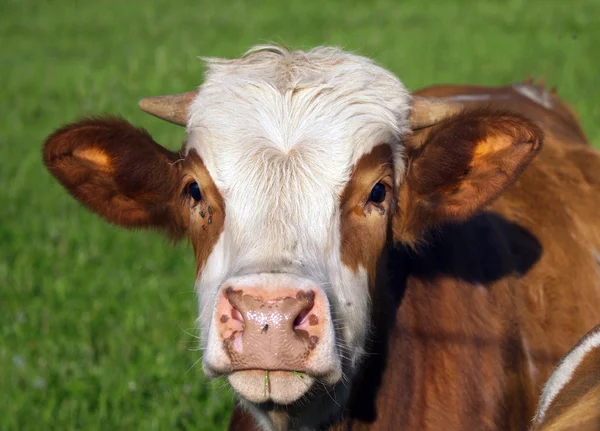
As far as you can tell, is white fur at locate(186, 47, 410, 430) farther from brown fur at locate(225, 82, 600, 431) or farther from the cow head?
brown fur at locate(225, 82, 600, 431)

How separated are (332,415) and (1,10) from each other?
71.7 feet

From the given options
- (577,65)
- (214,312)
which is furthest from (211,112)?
(577,65)

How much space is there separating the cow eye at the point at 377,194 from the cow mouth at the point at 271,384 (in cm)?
90

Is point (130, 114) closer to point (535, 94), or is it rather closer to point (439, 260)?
point (535, 94)

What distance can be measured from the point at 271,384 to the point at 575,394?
106cm

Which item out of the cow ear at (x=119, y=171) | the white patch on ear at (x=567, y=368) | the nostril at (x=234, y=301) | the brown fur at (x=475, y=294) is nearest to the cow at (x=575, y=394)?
the white patch on ear at (x=567, y=368)

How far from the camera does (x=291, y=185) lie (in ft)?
13.8

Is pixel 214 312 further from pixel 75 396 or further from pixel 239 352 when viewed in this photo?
pixel 75 396

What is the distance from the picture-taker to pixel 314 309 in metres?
3.81

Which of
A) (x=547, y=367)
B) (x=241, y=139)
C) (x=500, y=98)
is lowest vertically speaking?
(x=547, y=367)

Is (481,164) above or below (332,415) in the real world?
above

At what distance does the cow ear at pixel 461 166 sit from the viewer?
4621 mm

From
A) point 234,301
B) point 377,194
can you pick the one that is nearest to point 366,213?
point 377,194

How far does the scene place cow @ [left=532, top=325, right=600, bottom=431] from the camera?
11.2 ft
